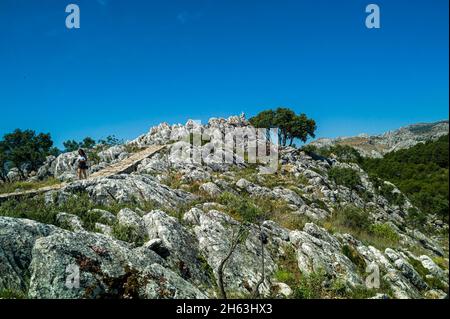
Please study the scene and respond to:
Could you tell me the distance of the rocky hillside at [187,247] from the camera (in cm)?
1230

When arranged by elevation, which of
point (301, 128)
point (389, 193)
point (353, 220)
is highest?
point (301, 128)

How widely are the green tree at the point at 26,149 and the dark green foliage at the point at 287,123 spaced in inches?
2038

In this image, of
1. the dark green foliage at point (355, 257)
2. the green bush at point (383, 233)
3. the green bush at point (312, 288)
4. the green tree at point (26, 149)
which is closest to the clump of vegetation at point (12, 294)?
the green bush at point (312, 288)

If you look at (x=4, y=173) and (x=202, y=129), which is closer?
(x=4, y=173)

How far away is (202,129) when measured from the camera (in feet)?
254

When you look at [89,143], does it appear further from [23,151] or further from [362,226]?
[362,226]

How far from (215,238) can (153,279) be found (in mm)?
8589

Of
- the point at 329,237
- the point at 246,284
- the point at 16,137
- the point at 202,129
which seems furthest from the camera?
the point at 202,129

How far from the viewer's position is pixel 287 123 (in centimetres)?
9575

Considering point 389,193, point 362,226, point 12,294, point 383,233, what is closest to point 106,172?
point 362,226

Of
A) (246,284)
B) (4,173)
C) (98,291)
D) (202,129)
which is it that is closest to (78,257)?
(98,291)

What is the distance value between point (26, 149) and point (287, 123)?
2427 inches
